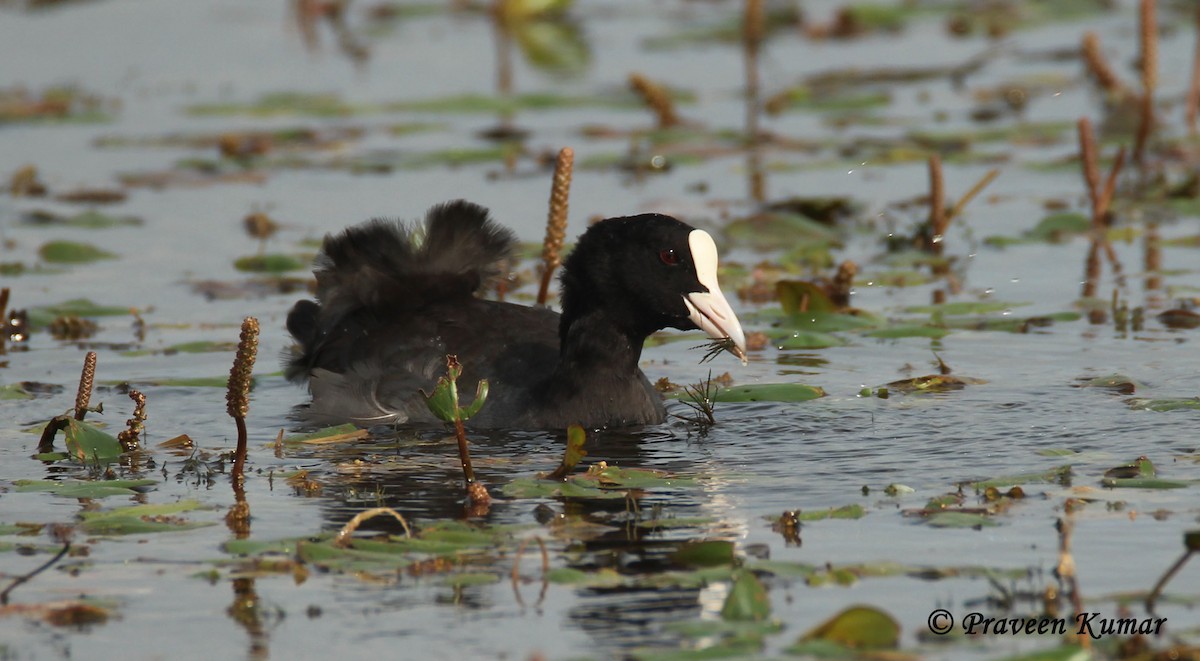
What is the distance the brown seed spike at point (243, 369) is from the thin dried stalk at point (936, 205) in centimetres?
520

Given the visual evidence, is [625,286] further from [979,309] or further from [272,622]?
[272,622]

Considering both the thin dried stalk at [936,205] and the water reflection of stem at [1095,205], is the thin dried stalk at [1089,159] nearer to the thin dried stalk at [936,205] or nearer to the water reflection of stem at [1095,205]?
the water reflection of stem at [1095,205]

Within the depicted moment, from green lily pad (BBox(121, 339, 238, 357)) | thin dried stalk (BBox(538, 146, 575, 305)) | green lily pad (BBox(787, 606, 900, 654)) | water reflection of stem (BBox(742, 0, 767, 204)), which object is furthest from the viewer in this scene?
water reflection of stem (BBox(742, 0, 767, 204))

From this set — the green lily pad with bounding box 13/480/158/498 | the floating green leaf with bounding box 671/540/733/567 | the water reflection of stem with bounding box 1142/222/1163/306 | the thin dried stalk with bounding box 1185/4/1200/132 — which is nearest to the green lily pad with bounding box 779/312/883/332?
the water reflection of stem with bounding box 1142/222/1163/306

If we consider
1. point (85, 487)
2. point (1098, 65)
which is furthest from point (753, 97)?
point (85, 487)

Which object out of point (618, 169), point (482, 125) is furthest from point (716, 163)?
point (482, 125)

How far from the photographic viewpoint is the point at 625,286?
8016mm

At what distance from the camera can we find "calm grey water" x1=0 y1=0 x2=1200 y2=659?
535 cm

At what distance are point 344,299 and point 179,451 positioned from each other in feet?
4.66

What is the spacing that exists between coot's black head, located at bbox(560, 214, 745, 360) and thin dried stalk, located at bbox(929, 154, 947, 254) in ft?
9.63

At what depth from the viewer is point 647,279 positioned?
26.0 feet

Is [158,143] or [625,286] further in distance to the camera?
[158,143]

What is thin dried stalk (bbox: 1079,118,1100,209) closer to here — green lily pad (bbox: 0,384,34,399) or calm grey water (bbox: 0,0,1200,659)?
calm grey water (bbox: 0,0,1200,659)

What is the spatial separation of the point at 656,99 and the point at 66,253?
4426mm
